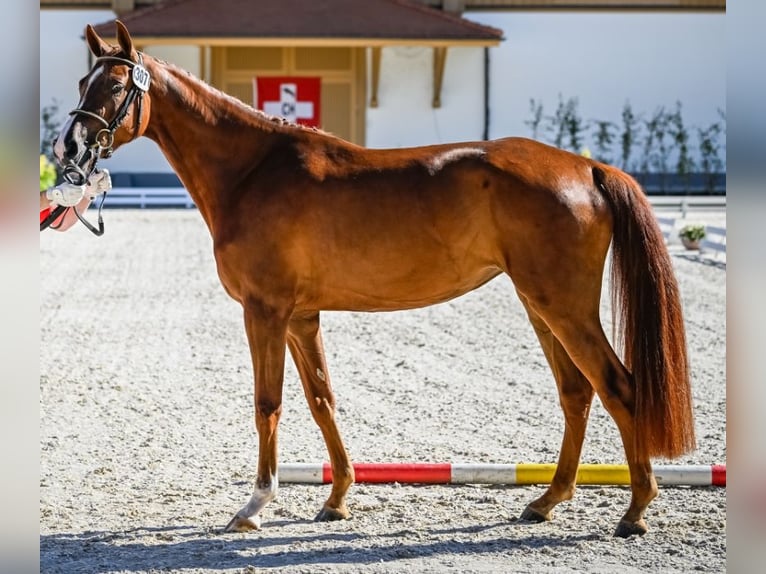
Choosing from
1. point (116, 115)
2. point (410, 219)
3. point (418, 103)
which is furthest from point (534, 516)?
point (418, 103)

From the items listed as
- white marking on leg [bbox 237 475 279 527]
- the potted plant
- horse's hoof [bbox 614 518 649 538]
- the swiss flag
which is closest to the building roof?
the swiss flag

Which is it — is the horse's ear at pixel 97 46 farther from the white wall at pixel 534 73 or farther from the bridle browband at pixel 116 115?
the white wall at pixel 534 73

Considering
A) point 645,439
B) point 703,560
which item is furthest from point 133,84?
point 703,560

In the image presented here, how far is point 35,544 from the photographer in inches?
82.4

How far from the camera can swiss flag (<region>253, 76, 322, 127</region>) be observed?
24547 mm

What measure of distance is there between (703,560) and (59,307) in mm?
8759

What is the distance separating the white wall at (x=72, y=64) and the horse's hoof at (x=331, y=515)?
23961 millimetres

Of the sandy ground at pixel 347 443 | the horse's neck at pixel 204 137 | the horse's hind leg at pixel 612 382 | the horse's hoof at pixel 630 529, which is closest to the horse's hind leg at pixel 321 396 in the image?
the sandy ground at pixel 347 443

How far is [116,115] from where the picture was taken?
4.56 meters

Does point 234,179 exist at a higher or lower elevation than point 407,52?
lower

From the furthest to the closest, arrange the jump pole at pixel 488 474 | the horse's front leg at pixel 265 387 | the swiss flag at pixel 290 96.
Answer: the swiss flag at pixel 290 96, the jump pole at pixel 488 474, the horse's front leg at pixel 265 387

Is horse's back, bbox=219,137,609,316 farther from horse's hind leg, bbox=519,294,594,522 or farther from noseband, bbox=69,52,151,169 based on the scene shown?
noseband, bbox=69,52,151,169

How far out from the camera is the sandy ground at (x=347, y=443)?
14.7 feet

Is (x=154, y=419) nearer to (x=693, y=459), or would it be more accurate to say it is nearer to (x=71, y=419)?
(x=71, y=419)
